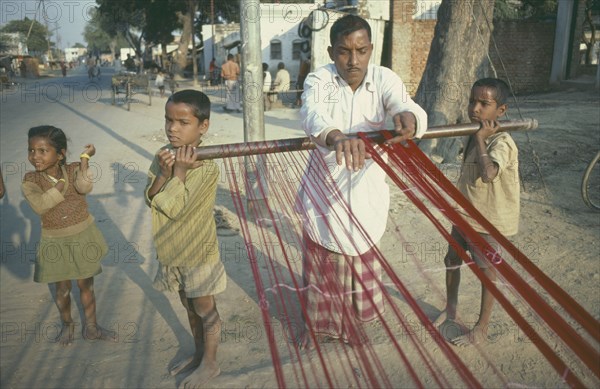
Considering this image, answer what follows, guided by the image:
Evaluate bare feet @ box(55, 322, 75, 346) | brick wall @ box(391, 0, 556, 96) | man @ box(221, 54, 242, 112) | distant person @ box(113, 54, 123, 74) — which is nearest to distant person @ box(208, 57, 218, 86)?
man @ box(221, 54, 242, 112)

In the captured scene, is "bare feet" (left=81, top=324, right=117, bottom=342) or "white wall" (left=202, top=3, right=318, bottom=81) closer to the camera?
"bare feet" (left=81, top=324, right=117, bottom=342)

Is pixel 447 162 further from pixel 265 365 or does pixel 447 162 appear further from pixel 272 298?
pixel 265 365

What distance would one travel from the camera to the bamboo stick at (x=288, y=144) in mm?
1694

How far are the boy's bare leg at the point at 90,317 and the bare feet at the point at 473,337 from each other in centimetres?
205

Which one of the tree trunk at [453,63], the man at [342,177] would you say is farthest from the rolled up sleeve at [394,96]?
the tree trunk at [453,63]

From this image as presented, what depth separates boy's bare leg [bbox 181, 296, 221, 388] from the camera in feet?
7.06

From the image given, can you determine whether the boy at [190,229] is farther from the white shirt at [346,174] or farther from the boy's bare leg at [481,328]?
the boy's bare leg at [481,328]

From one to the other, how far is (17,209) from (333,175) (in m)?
4.30

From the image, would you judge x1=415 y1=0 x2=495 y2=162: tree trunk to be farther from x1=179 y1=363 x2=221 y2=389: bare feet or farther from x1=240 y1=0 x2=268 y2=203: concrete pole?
x1=179 y1=363 x2=221 y2=389: bare feet

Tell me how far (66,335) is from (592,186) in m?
5.66

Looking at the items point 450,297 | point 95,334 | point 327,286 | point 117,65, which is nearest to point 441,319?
point 450,297

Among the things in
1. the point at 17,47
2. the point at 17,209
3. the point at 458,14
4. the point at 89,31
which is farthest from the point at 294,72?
the point at 89,31

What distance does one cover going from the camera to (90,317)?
2.61 metres

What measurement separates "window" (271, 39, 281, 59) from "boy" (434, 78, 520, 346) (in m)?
23.4
